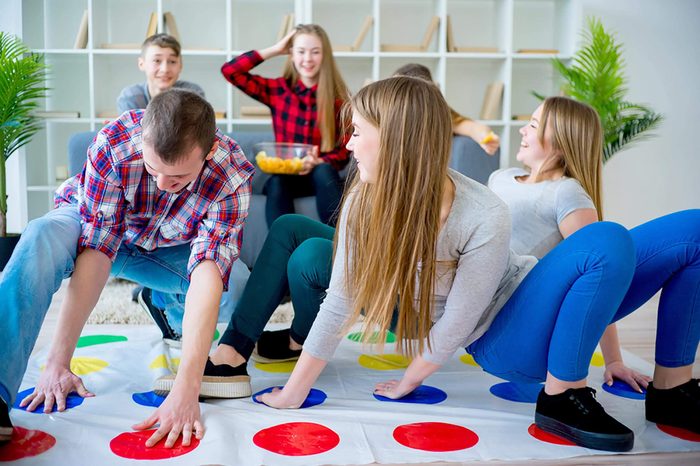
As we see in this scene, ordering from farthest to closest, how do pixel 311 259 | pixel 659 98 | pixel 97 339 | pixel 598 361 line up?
pixel 659 98 < pixel 97 339 < pixel 598 361 < pixel 311 259

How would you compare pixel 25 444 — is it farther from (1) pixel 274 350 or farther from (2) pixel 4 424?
(1) pixel 274 350

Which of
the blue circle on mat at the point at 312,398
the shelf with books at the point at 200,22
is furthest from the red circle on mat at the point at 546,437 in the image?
the shelf with books at the point at 200,22

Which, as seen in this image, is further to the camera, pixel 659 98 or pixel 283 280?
pixel 659 98

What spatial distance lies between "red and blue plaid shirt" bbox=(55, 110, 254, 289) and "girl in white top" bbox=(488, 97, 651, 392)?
2.07ft

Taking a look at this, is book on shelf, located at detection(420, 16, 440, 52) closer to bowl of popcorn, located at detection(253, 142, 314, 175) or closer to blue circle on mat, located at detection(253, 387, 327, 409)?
bowl of popcorn, located at detection(253, 142, 314, 175)

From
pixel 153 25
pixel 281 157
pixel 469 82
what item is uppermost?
pixel 153 25

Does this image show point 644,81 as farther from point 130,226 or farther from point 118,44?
point 130,226

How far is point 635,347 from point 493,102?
245 centimetres

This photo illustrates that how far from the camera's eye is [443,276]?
1260 mm

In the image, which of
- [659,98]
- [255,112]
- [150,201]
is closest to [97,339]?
[150,201]

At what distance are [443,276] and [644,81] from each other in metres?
3.69

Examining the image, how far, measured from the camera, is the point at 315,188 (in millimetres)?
2760

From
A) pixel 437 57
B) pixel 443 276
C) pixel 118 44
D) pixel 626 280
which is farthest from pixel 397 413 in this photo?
pixel 118 44

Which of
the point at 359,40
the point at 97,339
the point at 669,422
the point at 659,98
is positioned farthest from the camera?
the point at 659,98
